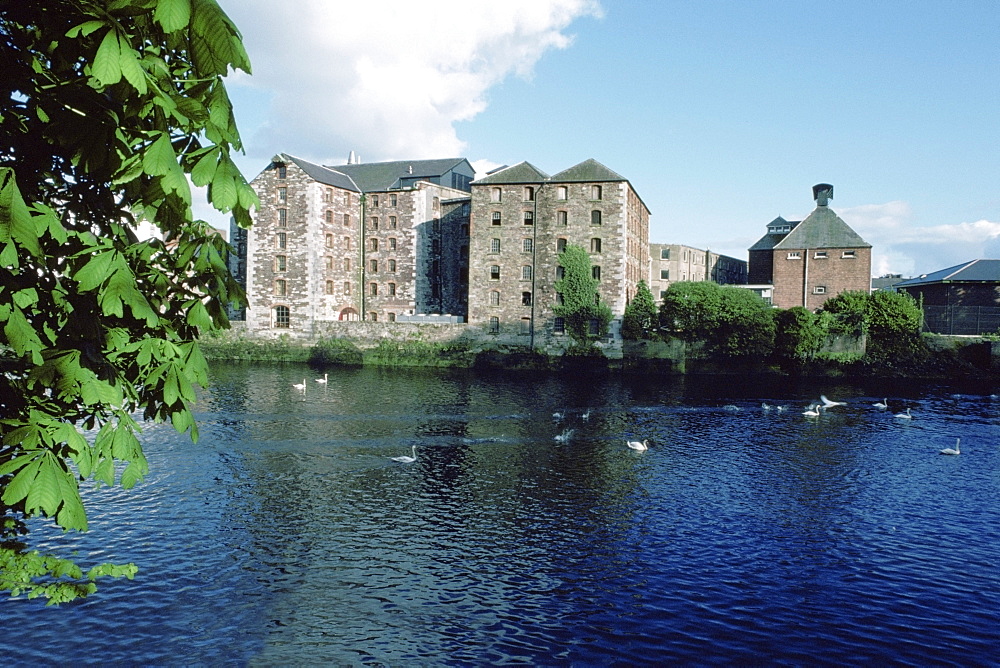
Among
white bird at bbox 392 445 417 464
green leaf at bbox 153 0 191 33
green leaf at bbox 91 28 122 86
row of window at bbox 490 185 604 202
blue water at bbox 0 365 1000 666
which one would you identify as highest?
row of window at bbox 490 185 604 202

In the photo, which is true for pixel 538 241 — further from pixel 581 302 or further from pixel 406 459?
pixel 406 459

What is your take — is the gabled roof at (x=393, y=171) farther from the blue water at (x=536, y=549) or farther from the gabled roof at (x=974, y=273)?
the gabled roof at (x=974, y=273)

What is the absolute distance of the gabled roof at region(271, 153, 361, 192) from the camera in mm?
66125

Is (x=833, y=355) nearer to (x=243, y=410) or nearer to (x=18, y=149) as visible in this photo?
(x=243, y=410)

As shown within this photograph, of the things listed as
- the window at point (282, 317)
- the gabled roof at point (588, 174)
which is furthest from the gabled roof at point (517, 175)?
the window at point (282, 317)

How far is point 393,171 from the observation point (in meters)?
76.2

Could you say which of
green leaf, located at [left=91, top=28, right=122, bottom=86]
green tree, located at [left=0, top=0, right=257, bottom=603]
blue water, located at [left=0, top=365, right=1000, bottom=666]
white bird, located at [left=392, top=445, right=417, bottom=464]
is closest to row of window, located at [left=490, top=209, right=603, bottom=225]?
blue water, located at [left=0, top=365, right=1000, bottom=666]

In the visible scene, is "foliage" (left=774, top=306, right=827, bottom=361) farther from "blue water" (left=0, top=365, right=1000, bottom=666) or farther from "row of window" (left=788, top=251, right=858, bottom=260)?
"blue water" (left=0, top=365, right=1000, bottom=666)

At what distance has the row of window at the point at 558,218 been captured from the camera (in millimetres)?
59969

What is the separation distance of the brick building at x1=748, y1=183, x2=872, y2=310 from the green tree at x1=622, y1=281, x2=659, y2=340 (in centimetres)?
2092

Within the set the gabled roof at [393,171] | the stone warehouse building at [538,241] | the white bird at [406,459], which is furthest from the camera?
the gabled roof at [393,171]

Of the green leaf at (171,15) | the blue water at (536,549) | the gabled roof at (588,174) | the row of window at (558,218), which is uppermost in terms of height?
the gabled roof at (588,174)

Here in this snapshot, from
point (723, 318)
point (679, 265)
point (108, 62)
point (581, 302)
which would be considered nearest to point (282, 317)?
point (581, 302)

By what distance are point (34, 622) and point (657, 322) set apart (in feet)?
165
